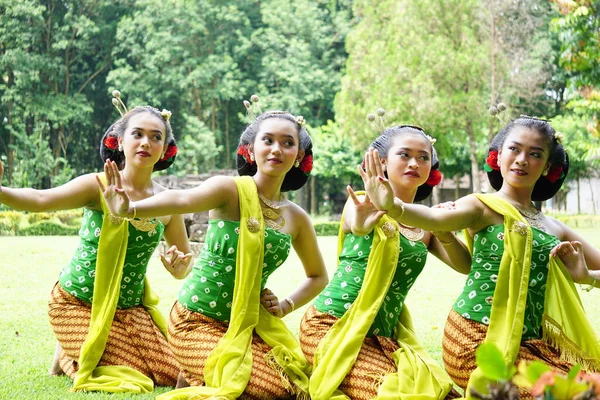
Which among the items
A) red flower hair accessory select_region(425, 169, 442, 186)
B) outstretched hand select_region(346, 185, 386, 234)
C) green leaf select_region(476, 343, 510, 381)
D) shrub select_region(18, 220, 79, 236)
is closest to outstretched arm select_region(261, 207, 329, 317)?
outstretched hand select_region(346, 185, 386, 234)

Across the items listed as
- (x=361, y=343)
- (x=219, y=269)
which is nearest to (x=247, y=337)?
(x=219, y=269)

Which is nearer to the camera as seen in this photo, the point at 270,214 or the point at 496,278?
the point at 496,278

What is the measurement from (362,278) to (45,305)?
5.68m

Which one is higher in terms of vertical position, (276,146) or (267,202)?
(276,146)

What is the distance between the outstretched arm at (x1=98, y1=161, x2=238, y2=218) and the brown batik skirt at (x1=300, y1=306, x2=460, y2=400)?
2.57ft

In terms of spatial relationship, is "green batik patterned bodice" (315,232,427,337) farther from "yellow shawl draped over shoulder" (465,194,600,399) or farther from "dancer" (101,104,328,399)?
"yellow shawl draped over shoulder" (465,194,600,399)

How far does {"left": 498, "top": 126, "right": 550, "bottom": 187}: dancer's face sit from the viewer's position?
160 inches

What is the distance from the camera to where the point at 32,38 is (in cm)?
3394

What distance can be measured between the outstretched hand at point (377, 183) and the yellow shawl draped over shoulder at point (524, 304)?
0.79 m

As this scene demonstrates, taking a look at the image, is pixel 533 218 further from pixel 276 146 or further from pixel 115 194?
pixel 115 194

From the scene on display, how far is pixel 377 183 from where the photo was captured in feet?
11.3

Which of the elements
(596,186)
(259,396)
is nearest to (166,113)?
(259,396)

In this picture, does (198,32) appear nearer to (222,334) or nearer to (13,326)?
(13,326)

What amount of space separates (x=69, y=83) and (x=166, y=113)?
3269 cm
